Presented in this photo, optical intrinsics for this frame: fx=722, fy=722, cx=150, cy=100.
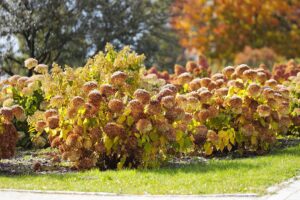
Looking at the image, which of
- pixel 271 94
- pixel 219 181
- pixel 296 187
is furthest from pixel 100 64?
pixel 296 187

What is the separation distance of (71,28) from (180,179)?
14.5 m

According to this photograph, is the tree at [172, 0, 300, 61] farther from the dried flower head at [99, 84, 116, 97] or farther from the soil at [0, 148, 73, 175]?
the dried flower head at [99, 84, 116, 97]

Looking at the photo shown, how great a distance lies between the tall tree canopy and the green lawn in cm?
1195

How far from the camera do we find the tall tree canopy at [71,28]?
21.0m

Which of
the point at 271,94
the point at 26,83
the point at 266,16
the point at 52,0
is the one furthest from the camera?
the point at 266,16

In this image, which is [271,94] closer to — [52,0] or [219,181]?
[219,181]

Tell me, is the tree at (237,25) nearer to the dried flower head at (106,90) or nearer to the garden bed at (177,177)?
the dried flower head at (106,90)

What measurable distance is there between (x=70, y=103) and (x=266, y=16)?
26877 mm

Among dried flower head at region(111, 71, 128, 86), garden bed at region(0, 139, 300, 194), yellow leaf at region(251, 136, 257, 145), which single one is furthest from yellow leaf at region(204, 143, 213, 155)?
dried flower head at region(111, 71, 128, 86)

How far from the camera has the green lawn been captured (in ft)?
26.5

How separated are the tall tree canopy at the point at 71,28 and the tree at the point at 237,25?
10.1 m

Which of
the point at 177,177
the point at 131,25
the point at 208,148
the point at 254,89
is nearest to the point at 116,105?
the point at 177,177

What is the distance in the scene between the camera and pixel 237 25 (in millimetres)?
37219

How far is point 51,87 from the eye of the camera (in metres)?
10.8
